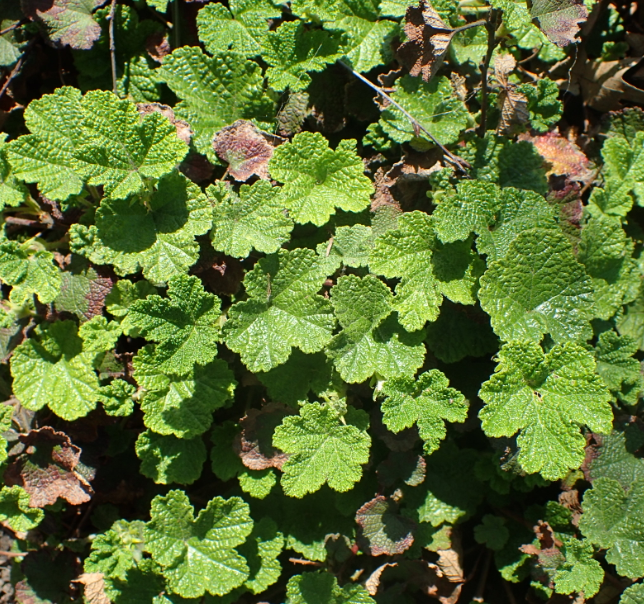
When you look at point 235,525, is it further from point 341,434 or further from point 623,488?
point 623,488

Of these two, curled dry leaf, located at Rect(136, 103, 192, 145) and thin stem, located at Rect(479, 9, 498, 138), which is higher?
thin stem, located at Rect(479, 9, 498, 138)

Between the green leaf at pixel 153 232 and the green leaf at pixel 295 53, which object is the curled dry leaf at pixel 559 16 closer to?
the green leaf at pixel 295 53

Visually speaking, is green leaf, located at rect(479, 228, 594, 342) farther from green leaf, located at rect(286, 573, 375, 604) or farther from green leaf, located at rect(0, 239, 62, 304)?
green leaf, located at rect(0, 239, 62, 304)

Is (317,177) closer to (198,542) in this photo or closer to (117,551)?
(198,542)

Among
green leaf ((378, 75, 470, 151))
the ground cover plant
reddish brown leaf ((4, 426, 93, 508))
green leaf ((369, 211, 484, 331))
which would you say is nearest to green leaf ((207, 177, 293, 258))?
the ground cover plant

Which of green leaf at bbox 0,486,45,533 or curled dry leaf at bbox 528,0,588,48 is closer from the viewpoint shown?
curled dry leaf at bbox 528,0,588,48
